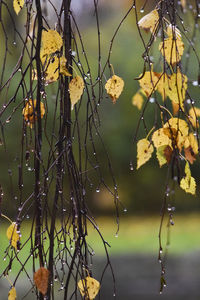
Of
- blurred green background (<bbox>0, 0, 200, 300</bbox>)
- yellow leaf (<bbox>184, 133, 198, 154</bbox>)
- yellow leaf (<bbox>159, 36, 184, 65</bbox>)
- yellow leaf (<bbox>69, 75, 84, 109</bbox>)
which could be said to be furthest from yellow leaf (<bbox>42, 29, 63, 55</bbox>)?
blurred green background (<bbox>0, 0, 200, 300</bbox>)

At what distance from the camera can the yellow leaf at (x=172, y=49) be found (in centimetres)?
101

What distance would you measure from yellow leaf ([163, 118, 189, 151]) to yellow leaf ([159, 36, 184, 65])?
0.33 ft

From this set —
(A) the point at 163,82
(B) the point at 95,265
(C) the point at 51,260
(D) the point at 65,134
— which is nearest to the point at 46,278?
(C) the point at 51,260

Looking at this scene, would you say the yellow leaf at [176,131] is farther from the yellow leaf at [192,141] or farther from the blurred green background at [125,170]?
the blurred green background at [125,170]

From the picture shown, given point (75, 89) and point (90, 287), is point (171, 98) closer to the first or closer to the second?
point (75, 89)

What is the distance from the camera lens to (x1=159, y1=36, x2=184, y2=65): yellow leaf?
3.30 feet

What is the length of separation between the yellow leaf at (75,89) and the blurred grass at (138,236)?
3.29 m

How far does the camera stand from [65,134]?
1.08 metres

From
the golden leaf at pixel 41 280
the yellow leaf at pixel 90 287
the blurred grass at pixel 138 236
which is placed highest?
the golden leaf at pixel 41 280

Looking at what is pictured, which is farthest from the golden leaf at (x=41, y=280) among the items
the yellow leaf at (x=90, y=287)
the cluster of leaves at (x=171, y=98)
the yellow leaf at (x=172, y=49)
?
the yellow leaf at (x=172, y=49)

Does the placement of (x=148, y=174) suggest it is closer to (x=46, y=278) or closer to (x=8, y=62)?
(x=8, y=62)

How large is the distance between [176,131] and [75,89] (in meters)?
0.18

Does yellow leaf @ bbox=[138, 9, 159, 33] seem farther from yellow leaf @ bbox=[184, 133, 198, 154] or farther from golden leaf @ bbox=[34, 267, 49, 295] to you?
golden leaf @ bbox=[34, 267, 49, 295]

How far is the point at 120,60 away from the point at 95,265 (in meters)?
1.84
